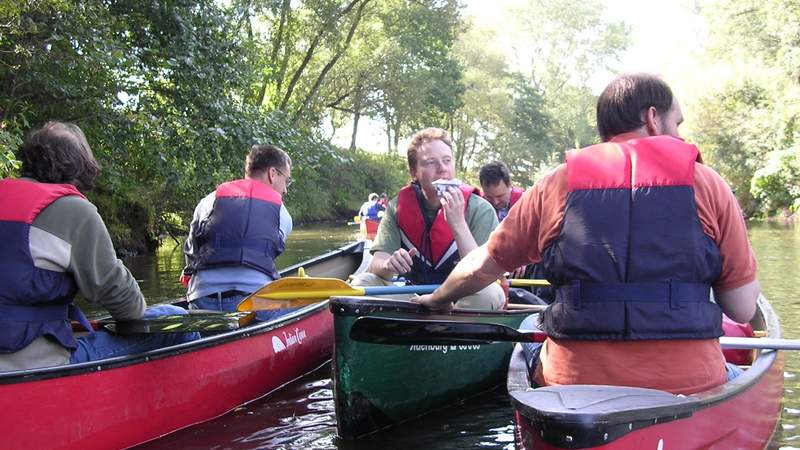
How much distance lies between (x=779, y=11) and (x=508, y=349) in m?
19.2

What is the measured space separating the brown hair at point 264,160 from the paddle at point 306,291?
3.17 ft

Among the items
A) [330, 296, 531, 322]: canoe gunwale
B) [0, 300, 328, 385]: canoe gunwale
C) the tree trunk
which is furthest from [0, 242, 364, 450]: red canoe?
the tree trunk

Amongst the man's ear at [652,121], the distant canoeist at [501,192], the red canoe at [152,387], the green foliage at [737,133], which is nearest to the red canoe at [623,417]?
the man's ear at [652,121]

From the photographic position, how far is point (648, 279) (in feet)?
7.04

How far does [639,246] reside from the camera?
84.4 inches

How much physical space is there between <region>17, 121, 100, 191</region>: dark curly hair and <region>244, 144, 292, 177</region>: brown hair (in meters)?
1.93

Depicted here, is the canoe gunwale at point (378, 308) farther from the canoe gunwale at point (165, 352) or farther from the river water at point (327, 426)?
the canoe gunwale at point (165, 352)

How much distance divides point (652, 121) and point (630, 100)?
0.29 feet

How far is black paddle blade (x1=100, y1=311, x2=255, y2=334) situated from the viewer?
12.2ft

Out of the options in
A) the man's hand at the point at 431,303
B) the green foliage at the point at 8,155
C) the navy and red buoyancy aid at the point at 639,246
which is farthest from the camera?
the green foliage at the point at 8,155

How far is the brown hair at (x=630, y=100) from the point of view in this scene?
229cm

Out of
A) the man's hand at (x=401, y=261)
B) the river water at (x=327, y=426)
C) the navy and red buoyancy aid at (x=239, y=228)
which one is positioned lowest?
the river water at (x=327, y=426)

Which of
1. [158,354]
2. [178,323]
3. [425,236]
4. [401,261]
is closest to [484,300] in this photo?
[425,236]

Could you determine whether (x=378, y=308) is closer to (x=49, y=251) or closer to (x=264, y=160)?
(x=49, y=251)
